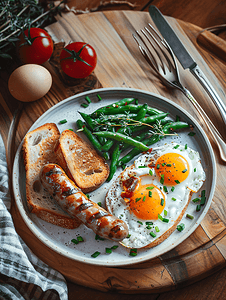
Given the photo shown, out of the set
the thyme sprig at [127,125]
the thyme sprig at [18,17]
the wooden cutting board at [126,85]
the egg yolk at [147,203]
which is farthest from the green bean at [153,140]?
→ the thyme sprig at [18,17]

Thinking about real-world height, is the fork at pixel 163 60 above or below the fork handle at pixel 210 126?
above

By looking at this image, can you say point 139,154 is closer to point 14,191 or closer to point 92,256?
point 92,256

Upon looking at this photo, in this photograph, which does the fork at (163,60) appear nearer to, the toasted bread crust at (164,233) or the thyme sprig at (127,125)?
the thyme sprig at (127,125)

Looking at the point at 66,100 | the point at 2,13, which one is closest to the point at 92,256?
the point at 66,100

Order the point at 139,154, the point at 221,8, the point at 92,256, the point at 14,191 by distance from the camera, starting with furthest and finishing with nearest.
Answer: the point at 221,8, the point at 139,154, the point at 14,191, the point at 92,256

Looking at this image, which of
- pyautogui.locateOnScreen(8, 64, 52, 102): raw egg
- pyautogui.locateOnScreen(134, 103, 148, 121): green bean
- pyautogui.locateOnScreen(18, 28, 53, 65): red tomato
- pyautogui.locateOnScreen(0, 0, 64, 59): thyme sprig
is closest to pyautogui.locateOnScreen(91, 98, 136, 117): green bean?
pyautogui.locateOnScreen(134, 103, 148, 121): green bean

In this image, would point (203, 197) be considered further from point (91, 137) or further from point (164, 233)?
point (91, 137)
